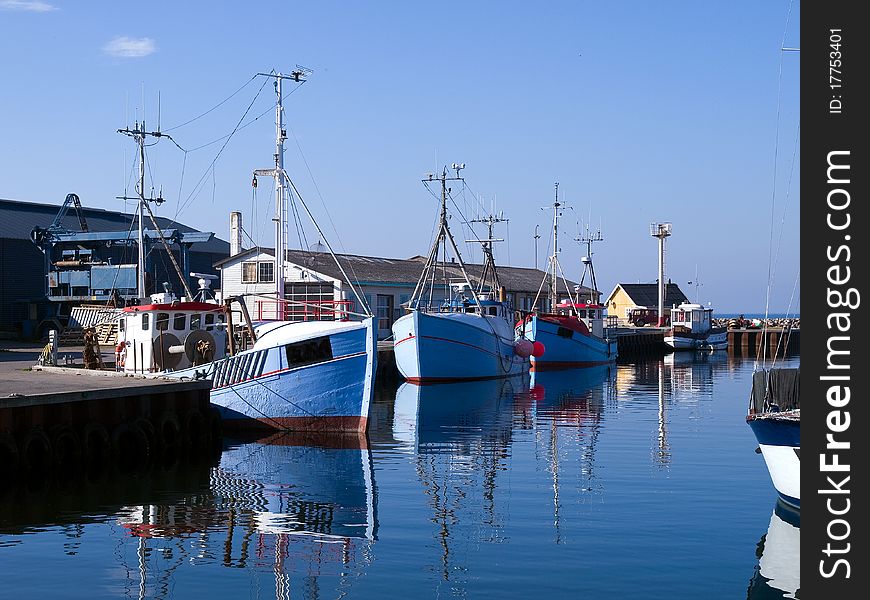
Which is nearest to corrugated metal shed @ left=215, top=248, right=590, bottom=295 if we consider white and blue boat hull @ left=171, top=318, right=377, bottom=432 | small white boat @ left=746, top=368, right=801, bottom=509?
→ white and blue boat hull @ left=171, top=318, right=377, bottom=432

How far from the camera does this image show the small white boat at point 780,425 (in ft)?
50.1

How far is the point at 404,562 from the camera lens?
13.5m

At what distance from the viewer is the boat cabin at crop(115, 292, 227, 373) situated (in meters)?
27.0

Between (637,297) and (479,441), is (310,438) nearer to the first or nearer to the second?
(479,441)

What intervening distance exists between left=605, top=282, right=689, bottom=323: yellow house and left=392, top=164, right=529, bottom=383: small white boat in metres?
63.7

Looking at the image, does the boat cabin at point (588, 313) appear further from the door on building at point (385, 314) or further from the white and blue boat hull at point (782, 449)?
the white and blue boat hull at point (782, 449)

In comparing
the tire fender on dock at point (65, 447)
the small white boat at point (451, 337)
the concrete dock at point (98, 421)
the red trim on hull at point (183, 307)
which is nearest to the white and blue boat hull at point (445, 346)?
the small white boat at point (451, 337)

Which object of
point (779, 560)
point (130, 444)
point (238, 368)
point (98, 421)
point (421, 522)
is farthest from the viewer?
point (238, 368)

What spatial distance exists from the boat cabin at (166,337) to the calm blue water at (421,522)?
3665 mm

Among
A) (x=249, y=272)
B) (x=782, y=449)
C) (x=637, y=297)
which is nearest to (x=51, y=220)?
(x=249, y=272)

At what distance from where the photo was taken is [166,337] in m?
27.3

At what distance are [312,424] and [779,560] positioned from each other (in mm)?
13877
